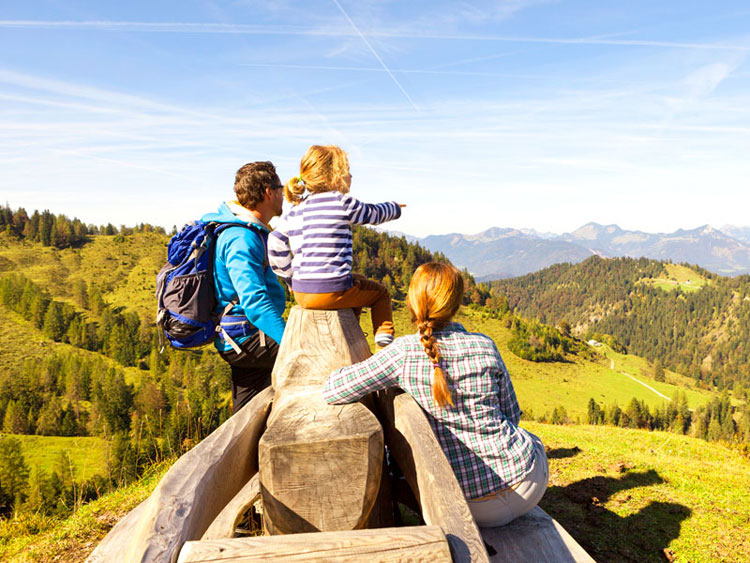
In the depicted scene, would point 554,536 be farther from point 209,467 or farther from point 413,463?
point 209,467

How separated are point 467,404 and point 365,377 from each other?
26.3 inches

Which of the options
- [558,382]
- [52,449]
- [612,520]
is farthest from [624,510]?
[558,382]

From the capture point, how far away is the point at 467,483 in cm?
293

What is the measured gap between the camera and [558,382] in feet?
292

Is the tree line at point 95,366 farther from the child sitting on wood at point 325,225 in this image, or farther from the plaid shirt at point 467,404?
the plaid shirt at point 467,404

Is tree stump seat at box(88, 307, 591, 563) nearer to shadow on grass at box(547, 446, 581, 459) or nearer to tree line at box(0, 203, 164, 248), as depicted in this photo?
shadow on grass at box(547, 446, 581, 459)

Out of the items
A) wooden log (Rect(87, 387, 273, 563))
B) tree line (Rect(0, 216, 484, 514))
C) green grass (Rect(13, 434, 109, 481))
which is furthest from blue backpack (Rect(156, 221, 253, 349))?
green grass (Rect(13, 434, 109, 481))

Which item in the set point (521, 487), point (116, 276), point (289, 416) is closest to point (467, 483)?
point (521, 487)

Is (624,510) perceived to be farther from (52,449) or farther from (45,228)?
(45,228)

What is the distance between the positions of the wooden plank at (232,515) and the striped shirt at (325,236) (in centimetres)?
174

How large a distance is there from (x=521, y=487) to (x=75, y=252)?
170m

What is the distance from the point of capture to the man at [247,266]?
3.63 meters

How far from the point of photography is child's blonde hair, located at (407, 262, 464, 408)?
2.86 metres

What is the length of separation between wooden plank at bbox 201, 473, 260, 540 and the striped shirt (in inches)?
68.3
